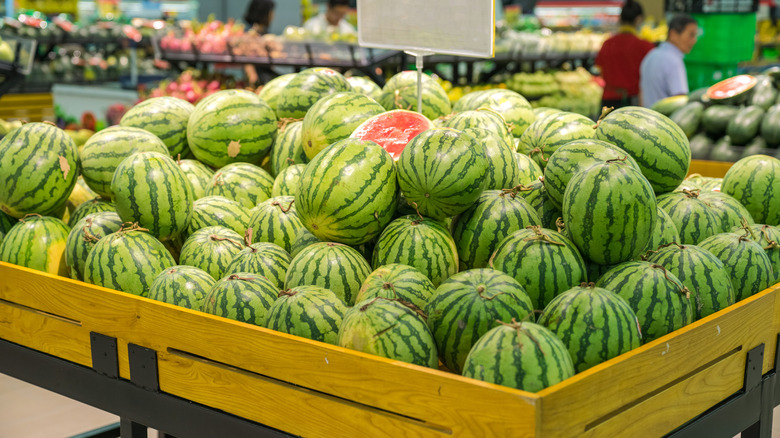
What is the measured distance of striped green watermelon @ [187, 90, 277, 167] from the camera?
219 centimetres

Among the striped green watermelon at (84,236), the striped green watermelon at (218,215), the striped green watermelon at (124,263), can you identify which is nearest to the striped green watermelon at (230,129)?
the striped green watermelon at (218,215)

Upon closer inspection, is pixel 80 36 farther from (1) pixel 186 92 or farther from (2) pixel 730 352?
(2) pixel 730 352

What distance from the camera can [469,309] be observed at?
1.29 metres

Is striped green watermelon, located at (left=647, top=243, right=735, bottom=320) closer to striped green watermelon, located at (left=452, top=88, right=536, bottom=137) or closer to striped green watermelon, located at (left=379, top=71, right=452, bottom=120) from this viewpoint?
striped green watermelon, located at (left=452, top=88, right=536, bottom=137)

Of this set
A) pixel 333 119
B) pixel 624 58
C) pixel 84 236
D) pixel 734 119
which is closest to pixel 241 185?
pixel 333 119

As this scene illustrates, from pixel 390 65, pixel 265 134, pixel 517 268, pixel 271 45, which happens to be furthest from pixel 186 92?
pixel 517 268

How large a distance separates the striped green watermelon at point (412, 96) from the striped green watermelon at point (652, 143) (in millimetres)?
696

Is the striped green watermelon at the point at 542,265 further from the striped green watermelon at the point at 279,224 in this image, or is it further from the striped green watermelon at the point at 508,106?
the striped green watermelon at the point at 508,106

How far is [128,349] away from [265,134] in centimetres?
87

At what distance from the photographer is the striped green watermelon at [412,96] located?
2.32m

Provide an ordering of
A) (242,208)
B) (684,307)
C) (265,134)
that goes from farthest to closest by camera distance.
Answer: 1. (265,134)
2. (242,208)
3. (684,307)

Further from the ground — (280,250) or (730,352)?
(280,250)

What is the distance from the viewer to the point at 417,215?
165 centimetres

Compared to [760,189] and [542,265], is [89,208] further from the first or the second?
[760,189]
